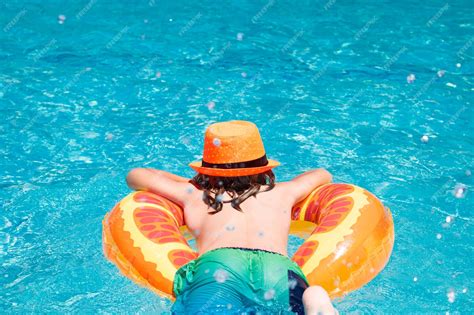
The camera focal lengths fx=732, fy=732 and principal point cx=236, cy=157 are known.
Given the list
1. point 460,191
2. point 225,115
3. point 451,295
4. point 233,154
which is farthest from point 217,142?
point 225,115

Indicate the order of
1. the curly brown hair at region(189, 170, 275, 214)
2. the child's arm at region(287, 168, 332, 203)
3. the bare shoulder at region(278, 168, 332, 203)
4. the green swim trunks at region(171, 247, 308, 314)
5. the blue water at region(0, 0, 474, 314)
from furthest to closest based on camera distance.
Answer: the blue water at region(0, 0, 474, 314)
the child's arm at region(287, 168, 332, 203)
the bare shoulder at region(278, 168, 332, 203)
the curly brown hair at region(189, 170, 275, 214)
the green swim trunks at region(171, 247, 308, 314)

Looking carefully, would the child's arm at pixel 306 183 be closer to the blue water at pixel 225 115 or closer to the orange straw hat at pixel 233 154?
the orange straw hat at pixel 233 154

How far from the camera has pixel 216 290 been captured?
3.23m

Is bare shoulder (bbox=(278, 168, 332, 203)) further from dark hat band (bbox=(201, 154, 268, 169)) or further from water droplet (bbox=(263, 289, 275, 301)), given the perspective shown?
water droplet (bbox=(263, 289, 275, 301))

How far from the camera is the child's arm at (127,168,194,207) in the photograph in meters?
4.24

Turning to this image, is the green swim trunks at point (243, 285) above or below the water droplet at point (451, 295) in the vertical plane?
above

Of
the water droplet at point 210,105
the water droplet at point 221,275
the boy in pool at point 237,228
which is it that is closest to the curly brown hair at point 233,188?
the boy in pool at point 237,228

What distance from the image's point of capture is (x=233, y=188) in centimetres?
381

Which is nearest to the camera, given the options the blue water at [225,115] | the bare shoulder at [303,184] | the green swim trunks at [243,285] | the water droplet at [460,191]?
the green swim trunks at [243,285]

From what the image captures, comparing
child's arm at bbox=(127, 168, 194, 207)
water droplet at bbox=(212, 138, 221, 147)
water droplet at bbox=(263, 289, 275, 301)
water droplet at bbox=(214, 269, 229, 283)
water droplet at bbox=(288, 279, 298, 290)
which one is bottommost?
child's arm at bbox=(127, 168, 194, 207)

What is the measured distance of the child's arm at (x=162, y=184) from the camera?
424 centimetres

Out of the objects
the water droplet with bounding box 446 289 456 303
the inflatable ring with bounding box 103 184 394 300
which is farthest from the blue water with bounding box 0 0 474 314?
the inflatable ring with bounding box 103 184 394 300

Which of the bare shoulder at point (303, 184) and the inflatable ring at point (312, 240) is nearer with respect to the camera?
the inflatable ring at point (312, 240)

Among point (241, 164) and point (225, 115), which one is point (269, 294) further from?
point (225, 115)
